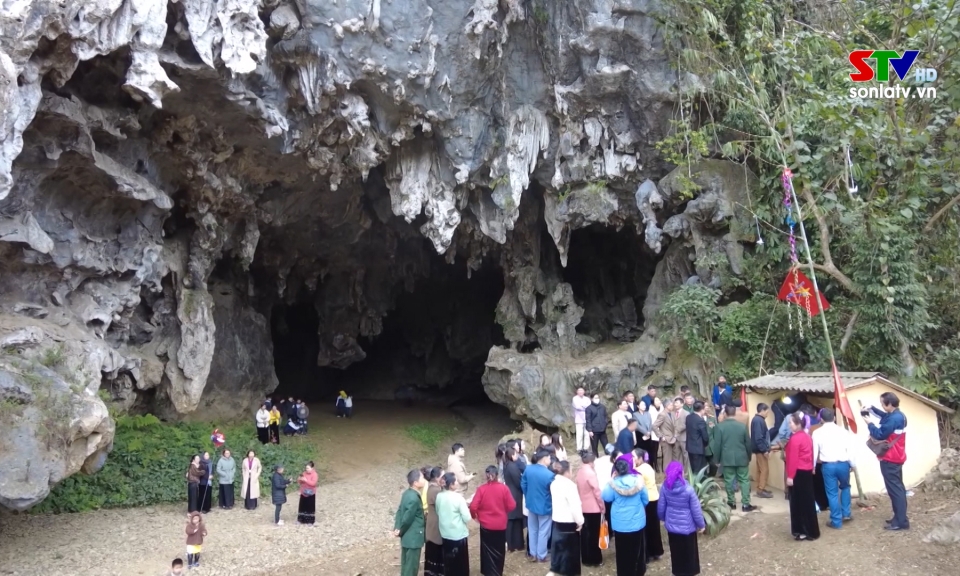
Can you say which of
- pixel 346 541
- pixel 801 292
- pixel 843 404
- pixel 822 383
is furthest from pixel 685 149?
pixel 346 541

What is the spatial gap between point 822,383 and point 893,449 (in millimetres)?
2206

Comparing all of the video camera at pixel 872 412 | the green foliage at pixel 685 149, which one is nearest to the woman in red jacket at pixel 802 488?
the video camera at pixel 872 412

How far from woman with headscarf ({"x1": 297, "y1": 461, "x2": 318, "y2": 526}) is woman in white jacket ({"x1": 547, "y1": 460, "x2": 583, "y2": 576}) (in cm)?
621

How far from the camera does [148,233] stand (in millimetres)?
15602

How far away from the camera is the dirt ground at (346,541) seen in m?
7.06

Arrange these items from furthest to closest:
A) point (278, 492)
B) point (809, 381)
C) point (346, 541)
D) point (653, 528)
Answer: point (278, 492) < point (346, 541) < point (809, 381) < point (653, 528)

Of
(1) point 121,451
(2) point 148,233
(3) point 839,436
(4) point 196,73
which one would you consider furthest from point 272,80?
(3) point 839,436

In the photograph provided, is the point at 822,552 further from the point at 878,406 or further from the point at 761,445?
the point at 878,406

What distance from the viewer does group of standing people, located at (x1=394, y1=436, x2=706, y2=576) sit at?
257 inches

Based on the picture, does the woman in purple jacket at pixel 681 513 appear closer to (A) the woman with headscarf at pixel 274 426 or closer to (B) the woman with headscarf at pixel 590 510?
(B) the woman with headscarf at pixel 590 510

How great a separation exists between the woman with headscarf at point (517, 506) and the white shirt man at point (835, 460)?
359 centimetres

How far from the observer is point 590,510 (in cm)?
721

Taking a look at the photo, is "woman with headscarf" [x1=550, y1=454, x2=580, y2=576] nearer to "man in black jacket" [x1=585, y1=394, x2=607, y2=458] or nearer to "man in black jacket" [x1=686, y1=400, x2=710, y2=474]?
"man in black jacket" [x1=686, y1=400, x2=710, y2=474]

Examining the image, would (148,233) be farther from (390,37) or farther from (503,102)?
(503,102)
